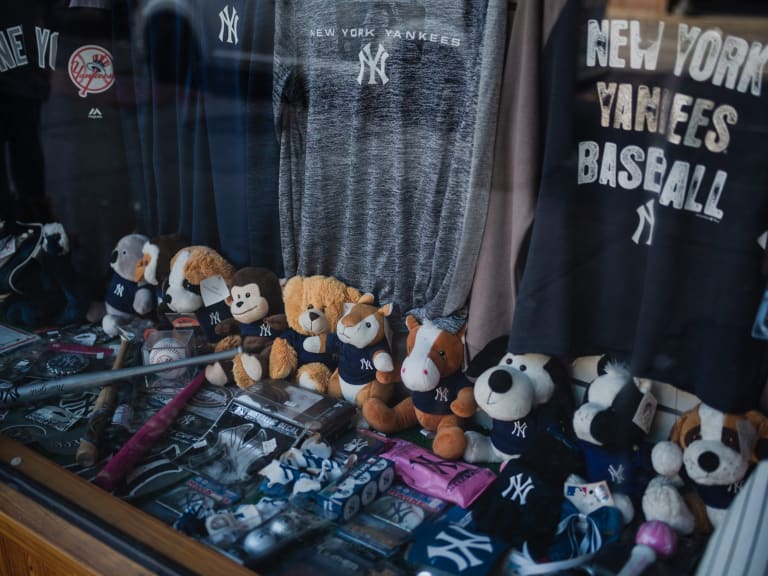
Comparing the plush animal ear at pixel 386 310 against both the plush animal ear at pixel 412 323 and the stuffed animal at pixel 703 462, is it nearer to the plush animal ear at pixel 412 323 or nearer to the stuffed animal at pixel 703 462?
the plush animal ear at pixel 412 323

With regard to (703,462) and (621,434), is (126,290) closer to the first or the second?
(621,434)

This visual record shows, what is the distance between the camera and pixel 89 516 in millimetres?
1143

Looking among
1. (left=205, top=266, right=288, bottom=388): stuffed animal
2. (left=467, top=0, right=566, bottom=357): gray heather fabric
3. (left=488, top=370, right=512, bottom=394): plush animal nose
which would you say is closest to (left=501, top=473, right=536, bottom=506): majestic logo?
(left=488, top=370, right=512, bottom=394): plush animal nose

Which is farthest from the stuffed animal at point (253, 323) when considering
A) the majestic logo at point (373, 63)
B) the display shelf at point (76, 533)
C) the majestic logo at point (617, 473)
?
the majestic logo at point (617, 473)

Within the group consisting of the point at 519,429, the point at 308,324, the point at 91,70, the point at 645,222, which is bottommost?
→ the point at 519,429

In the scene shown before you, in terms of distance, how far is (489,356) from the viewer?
132 cm

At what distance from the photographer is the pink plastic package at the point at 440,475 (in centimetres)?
121

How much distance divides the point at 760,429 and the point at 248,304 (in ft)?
3.35

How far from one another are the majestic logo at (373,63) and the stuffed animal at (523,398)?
573 mm

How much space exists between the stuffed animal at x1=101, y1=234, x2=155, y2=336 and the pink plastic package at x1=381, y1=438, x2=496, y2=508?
2.60 ft

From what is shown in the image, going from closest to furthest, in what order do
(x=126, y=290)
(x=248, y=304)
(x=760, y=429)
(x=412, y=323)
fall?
1. (x=760, y=429)
2. (x=412, y=323)
3. (x=248, y=304)
4. (x=126, y=290)

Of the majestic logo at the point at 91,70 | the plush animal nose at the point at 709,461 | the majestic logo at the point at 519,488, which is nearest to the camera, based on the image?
the plush animal nose at the point at 709,461

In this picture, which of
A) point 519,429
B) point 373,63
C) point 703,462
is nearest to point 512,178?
point 373,63

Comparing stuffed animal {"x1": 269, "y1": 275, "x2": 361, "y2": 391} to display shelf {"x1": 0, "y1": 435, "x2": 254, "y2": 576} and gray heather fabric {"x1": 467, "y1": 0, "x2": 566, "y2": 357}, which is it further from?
display shelf {"x1": 0, "y1": 435, "x2": 254, "y2": 576}
